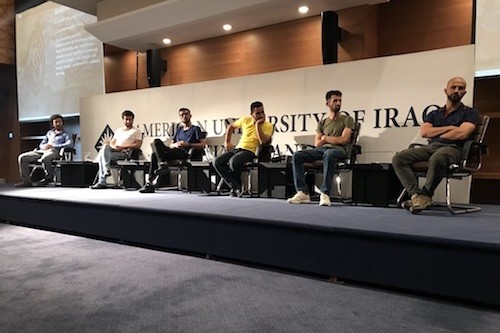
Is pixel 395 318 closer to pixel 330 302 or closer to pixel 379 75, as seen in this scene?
pixel 330 302

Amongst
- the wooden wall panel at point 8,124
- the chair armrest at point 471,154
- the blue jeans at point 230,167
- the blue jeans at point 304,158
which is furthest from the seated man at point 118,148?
the wooden wall panel at point 8,124

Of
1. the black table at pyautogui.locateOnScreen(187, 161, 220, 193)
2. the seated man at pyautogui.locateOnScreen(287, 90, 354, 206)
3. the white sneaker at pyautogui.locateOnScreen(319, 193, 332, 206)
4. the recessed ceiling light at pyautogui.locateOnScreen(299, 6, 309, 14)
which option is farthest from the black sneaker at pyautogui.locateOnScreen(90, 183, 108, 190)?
the recessed ceiling light at pyautogui.locateOnScreen(299, 6, 309, 14)

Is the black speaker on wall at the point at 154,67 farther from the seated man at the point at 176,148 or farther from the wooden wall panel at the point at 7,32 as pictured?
the wooden wall panel at the point at 7,32

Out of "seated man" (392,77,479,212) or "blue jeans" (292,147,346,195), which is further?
"blue jeans" (292,147,346,195)

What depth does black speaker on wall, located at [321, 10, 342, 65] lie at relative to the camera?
487 cm

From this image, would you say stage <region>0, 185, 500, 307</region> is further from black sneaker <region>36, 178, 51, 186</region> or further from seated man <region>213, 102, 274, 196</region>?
black sneaker <region>36, 178, 51, 186</region>

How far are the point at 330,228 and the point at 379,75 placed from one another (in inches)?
99.5

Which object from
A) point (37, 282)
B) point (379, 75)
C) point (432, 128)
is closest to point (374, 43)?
point (379, 75)

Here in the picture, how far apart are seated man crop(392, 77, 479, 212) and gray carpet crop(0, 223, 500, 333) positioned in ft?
3.66

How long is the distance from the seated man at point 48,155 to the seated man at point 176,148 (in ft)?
6.29

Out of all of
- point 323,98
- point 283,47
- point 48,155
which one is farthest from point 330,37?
point 48,155

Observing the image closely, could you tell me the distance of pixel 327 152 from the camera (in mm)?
3342

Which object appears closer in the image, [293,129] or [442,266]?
[442,266]

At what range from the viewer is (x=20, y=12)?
831 centimetres
